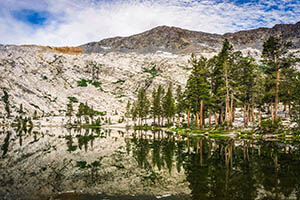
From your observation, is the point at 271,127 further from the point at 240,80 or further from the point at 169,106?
the point at 169,106

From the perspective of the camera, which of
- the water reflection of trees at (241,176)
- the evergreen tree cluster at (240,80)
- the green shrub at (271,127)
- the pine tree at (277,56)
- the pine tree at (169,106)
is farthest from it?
the pine tree at (169,106)

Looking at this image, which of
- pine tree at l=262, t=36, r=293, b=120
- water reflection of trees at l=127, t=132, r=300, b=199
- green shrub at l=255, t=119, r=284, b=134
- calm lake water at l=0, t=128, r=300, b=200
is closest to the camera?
water reflection of trees at l=127, t=132, r=300, b=199

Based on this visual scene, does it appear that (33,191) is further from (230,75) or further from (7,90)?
(7,90)

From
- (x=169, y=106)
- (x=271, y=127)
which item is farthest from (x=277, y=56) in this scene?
(x=169, y=106)

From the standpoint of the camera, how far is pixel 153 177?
14.5 meters

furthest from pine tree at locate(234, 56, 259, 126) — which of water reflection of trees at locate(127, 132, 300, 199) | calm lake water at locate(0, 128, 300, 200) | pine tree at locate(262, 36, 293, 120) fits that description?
calm lake water at locate(0, 128, 300, 200)

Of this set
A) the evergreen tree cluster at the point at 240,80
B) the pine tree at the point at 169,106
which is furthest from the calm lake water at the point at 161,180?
the pine tree at the point at 169,106

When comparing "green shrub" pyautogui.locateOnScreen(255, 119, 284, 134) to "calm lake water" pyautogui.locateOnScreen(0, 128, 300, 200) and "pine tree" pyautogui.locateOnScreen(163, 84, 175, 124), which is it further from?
"pine tree" pyautogui.locateOnScreen(163, 84, 175, 124)

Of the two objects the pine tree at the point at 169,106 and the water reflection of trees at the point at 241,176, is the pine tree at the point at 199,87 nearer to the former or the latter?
the water reflection of trees at the point at 241,176

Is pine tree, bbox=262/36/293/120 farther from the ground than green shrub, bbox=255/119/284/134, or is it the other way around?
pine tree, bbox=262/36/293/120

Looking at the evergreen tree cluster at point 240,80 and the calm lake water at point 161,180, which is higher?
the evergreen tree cluster at point 240,80

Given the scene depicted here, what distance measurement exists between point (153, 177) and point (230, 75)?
42.7 metres

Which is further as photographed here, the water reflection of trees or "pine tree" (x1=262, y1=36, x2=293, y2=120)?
"pine tree" (x1=262, y1=36, x2=293, y2=120)

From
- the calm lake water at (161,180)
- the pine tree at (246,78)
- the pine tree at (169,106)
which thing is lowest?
the calm lake water at (161,180)
